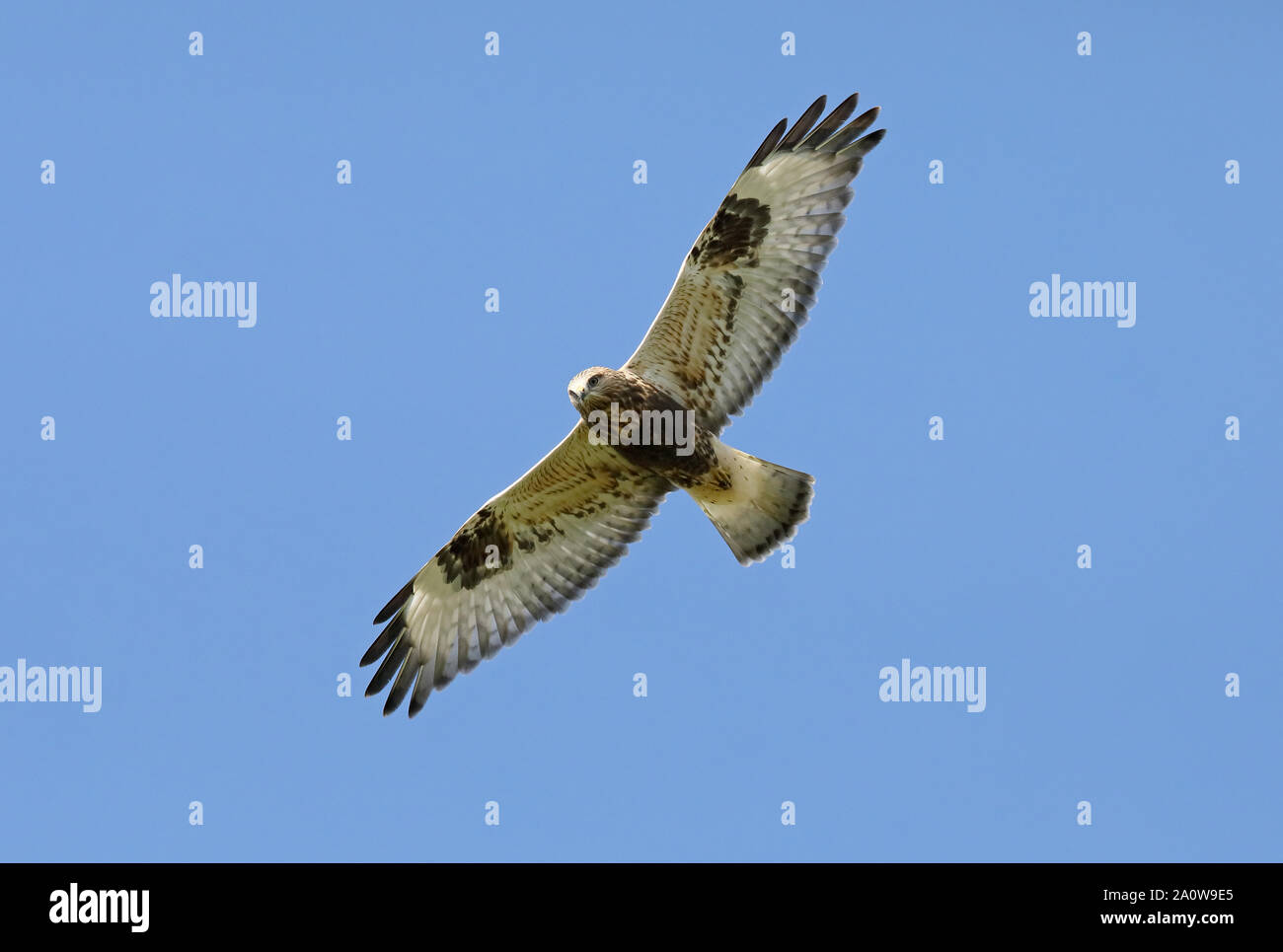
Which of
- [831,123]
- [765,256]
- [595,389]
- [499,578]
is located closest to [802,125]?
[831,123]

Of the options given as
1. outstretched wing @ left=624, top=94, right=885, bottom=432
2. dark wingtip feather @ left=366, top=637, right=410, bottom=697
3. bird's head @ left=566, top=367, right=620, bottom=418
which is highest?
outstretched wing @ left=624, top=94, right=885, bottom=432

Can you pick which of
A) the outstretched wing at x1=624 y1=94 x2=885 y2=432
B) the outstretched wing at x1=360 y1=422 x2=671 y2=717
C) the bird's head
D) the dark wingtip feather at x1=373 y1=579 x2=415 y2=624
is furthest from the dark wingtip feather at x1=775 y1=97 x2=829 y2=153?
the dark wingtip feather at x1=373 y1=579 x2=415 y2=624

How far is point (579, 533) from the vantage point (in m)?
13.0

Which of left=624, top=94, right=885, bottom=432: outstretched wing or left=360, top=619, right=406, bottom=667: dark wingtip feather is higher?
left=624, top=94, right=885, bottom=432: outstretched wing

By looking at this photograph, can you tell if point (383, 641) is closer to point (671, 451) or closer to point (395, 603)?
point (395, 603)

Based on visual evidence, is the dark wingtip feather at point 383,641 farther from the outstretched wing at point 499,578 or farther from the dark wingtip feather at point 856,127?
the dark wingtip feather at point 856,127

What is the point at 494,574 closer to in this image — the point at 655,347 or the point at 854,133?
the point at 655,347

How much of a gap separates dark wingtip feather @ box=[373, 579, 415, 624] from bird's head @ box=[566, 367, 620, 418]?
2.18 metres

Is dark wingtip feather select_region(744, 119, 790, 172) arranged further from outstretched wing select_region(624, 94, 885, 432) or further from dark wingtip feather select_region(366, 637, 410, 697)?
dark wingtip feather select_region(366, 637, 410, 697)

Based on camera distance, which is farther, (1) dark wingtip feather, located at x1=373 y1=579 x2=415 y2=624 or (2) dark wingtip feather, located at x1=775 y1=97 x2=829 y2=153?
(1) dark wingtip feather, located at x1=373 y1=579 x2=415 y2=624

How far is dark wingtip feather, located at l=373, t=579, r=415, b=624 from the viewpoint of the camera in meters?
13.0

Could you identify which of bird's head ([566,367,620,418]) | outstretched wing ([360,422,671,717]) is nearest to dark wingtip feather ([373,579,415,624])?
outstretched wing ([360,422,671,717])

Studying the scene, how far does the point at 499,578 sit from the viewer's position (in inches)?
518
